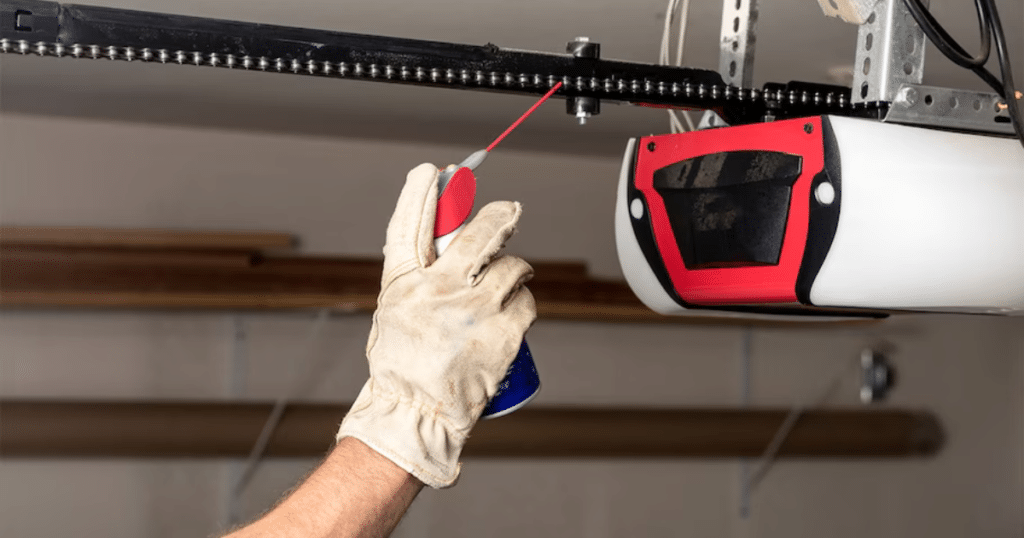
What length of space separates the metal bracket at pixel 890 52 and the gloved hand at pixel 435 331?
41 cm

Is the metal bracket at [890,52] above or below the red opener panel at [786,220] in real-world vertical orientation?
above

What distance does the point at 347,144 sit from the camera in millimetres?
2777

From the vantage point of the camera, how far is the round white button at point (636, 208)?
1115 millimetres

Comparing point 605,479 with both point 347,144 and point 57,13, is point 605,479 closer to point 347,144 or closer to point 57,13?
point 347,144

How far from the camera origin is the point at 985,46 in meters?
0.86

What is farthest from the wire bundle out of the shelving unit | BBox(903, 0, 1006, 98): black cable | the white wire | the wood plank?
the wood plank

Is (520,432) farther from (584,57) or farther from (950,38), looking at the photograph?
(950,38)

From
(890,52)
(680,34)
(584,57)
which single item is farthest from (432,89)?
(890,52)

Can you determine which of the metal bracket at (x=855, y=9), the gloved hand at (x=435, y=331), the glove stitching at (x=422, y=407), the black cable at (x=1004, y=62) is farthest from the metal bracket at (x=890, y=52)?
the glove stitching at (x=422, y=407)

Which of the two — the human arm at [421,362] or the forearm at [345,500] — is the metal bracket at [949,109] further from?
the forearm at [345,500]

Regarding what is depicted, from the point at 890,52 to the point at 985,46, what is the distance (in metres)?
0.13

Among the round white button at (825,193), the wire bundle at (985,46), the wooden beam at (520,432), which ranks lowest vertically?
the wooden beam at (520,432)

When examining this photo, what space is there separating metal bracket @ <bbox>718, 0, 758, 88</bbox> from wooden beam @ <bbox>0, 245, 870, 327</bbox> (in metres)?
1.46

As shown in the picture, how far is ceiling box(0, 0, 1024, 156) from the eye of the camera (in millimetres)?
1282
